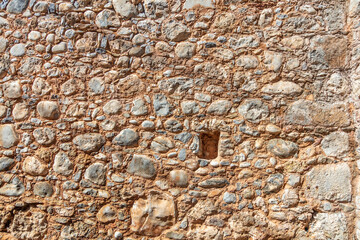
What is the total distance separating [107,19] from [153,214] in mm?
1712

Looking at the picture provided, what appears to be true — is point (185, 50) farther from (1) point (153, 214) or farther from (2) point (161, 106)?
(1) point (153, 214)

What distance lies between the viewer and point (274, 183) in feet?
8.36

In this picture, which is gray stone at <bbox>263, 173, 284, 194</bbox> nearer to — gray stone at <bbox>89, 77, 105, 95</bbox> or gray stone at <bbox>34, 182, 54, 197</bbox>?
gray stone at <bbox>89, 77, 105, 95</bbox>

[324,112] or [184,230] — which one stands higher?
[324,112]

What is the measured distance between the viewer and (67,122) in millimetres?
2785

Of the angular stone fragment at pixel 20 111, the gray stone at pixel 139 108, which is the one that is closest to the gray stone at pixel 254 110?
the gray stone at pixel 139 108

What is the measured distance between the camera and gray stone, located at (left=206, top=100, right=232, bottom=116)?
2646mm

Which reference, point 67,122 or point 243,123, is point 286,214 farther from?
point 67,122

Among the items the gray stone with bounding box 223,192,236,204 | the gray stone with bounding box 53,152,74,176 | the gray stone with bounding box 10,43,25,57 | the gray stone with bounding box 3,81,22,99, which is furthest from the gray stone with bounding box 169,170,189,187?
the gray stone with bounding box 10,43,25,57

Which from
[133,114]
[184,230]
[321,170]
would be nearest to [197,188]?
[184,230]

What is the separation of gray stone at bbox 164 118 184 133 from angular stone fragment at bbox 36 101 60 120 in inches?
37.9

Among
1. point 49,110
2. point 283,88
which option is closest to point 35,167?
point 49,110

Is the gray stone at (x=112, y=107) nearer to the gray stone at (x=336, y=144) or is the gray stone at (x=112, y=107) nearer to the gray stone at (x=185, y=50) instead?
the gray stone at (x=185, y=50)

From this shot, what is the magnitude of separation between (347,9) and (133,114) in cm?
194
